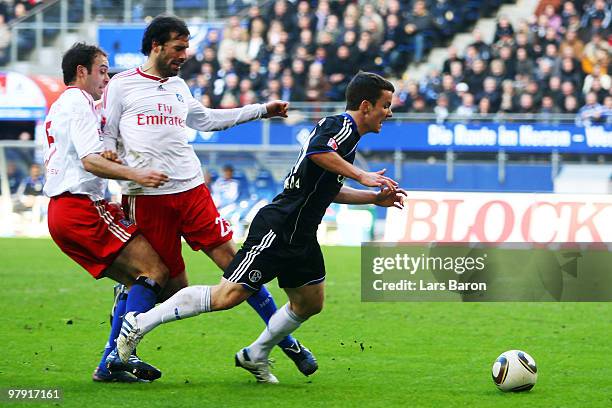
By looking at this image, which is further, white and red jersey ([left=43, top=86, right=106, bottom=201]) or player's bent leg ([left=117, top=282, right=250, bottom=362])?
white and red jersey ([left=43, top=86, right=106, bottom=201])

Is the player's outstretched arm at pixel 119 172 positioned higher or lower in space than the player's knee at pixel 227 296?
higher

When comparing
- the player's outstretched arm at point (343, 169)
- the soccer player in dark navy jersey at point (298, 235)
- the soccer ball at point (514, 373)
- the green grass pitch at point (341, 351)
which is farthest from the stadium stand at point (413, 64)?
the player's outstretched arm at point (343, 169)

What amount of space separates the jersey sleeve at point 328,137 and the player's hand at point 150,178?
34.8 inches

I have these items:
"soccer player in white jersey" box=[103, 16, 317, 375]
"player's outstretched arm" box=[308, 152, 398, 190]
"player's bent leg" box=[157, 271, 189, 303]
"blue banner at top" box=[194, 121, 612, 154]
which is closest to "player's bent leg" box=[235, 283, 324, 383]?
"soccer player in white jersey" box=[103, 16, 317, 375]

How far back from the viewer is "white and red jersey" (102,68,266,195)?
7070 millimetres

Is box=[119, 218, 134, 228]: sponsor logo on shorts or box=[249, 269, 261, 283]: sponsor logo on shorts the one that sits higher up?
box=[119, 218, 134, 228]: sponsor logo on shorts

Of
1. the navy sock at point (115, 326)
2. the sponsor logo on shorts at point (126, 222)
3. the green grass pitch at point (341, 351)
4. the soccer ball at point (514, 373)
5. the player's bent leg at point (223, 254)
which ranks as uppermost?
the sponsor logo on shorts at point (126, 222)

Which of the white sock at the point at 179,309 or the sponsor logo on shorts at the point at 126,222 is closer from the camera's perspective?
the white sock at the point at 179,309

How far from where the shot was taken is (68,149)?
7.03m

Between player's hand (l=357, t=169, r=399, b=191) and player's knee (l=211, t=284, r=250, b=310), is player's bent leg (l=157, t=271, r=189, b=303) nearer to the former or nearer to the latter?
player's knee (l=211, t=284, r=250, b=310)

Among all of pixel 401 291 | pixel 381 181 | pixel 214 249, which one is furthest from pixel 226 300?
pixel 401 291

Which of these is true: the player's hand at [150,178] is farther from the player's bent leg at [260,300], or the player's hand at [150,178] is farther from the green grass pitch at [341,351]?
the green grass pitch at [341,351]

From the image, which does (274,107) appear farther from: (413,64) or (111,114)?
(413,64)

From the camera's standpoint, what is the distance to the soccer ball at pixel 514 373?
273 inches
